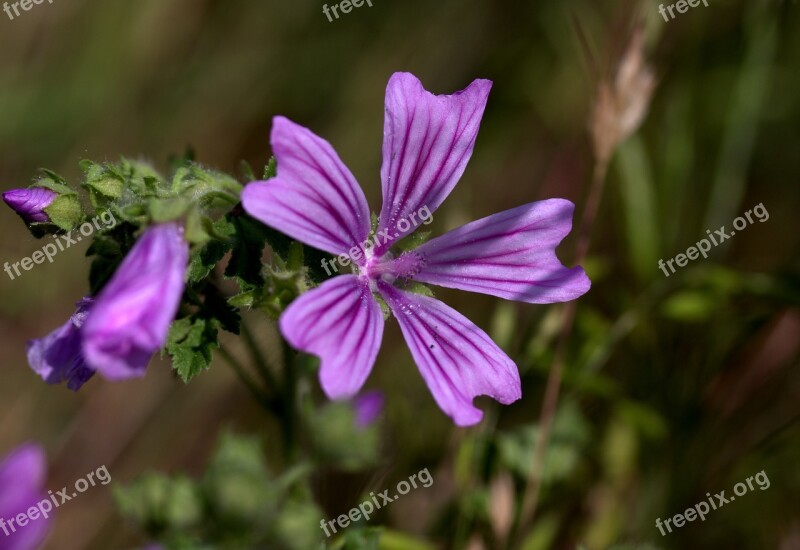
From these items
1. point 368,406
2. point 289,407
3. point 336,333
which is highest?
point 336,333

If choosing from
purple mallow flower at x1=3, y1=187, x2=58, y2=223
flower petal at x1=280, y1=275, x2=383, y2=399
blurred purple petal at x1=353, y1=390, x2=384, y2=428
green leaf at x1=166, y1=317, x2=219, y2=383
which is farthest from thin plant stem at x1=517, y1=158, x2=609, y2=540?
purple mallow flower at x1=3, y1=187, x2=58, y2=223

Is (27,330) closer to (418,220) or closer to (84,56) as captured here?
(84,56)

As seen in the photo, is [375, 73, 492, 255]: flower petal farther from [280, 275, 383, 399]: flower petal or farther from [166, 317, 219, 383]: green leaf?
[166, 317, 219, 383]: green leaf

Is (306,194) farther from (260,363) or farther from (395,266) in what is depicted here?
(260,363)

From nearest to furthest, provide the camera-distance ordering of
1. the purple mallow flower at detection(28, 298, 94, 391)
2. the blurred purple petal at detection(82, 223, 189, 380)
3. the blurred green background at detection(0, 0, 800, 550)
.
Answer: the blurred purple petal at detection(82, 223, 189, 380) → the purple mallow flower at detection(28, 298, 94, 391) → the blurred green background at detection(0, 0, 800, 550)

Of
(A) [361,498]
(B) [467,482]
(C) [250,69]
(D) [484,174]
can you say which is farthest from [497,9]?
(A) [361,498]

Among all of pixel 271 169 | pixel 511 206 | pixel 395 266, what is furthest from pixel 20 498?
pixel 511 206
